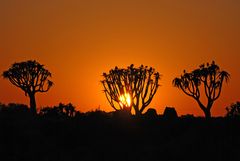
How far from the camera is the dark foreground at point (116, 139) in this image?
25.2m

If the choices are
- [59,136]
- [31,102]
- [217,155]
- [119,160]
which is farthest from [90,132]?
[31,102]

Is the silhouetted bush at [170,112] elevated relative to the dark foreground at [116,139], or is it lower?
elevated

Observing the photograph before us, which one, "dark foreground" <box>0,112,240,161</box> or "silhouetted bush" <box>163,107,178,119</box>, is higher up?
"silhouetted bush" <box>163,107,178,119</box>

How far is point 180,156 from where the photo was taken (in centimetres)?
2530

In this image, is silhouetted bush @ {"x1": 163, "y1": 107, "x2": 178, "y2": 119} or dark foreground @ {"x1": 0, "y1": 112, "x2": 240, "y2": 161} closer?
dark foreground @ {"x1": 0, "y1": 112, "x2": 240, "y2": 161}

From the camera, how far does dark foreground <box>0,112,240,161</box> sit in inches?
994

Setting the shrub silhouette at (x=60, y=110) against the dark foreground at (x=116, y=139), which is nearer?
the dark foreground at (x=116, y=139)

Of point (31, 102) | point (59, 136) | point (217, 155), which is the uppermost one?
point (31, 102)

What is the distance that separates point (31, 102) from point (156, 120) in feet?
49.6

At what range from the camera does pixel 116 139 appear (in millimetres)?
28062

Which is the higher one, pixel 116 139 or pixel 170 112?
pixel 170 112

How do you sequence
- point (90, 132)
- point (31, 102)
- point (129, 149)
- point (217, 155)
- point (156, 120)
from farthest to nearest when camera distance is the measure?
point (31, 102)
point (156, 120)
point (90, 132)
point (129, 149)
point (217, 155)

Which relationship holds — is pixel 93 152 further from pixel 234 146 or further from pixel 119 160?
pixel 234 146

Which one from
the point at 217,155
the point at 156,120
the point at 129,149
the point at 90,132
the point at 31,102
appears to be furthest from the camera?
the point at 31,102
